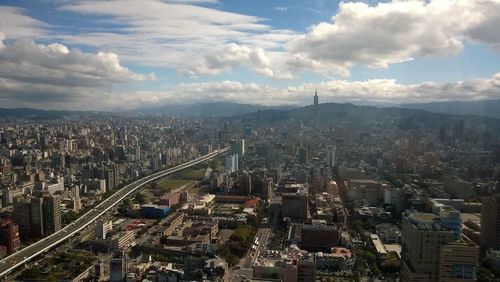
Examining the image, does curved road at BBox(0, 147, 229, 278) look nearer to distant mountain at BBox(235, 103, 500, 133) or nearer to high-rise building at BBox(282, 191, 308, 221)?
high-rise building at BBox(282, 191, 308, 221)

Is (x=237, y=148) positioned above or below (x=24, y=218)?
above

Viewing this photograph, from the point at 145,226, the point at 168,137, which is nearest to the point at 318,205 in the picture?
the point at 145,226

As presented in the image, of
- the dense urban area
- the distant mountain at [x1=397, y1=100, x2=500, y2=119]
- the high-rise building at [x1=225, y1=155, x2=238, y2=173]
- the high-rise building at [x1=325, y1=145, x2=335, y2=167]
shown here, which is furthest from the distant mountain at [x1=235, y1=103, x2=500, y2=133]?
the high-rise building at [x1=225, y1=155, x2=238, y2=173]

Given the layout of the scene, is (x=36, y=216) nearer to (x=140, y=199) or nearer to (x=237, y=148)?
(x=140, y=199)

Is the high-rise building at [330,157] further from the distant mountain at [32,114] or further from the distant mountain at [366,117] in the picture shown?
the distant mountain at [32,114]

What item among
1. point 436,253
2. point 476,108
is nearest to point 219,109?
point 476,108

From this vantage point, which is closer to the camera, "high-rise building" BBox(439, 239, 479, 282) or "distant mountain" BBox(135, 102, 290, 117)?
"high-rise building" BBox(439, 239, 479, 282)

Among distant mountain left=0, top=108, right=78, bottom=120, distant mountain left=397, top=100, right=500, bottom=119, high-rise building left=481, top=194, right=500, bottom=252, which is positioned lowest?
high-rise building left=481, top=194, right=500, bottom=252
